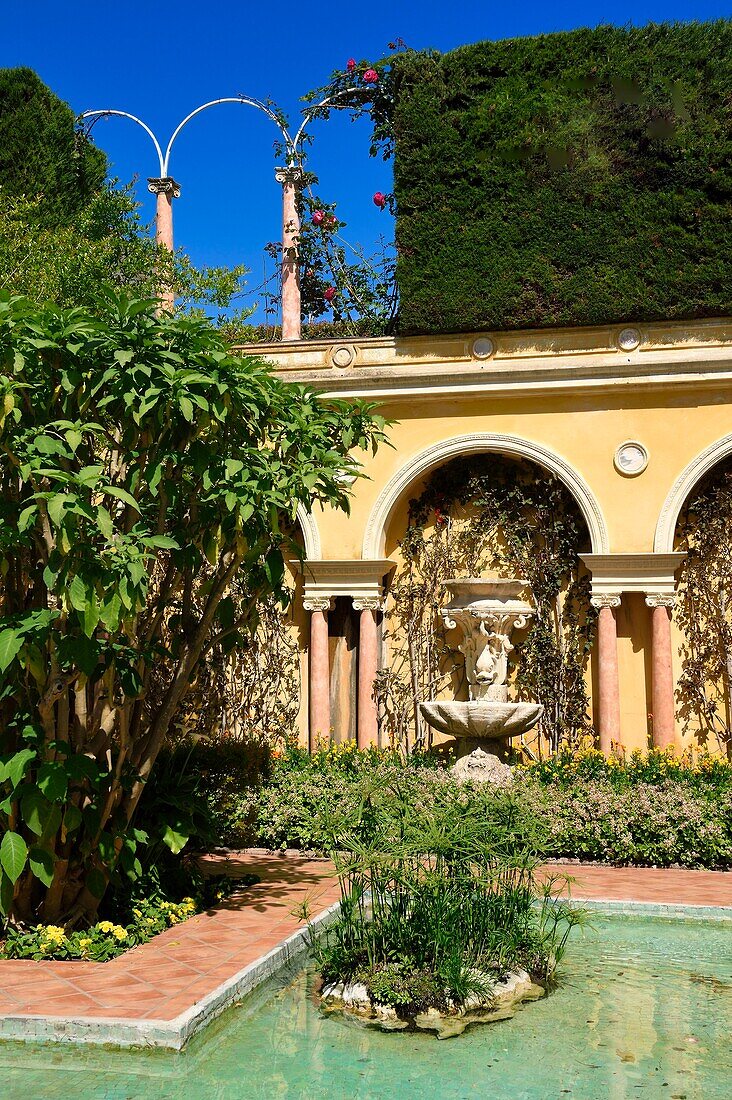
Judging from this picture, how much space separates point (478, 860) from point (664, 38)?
10.4 meters

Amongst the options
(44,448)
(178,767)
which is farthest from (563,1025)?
(178,767)

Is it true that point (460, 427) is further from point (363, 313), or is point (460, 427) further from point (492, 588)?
point (363, 313)

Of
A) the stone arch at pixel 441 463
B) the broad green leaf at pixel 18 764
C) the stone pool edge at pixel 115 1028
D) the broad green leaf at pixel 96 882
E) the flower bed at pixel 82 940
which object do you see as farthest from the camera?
Answer: the stone arch at pixel 441 463

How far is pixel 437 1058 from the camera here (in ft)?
14.8

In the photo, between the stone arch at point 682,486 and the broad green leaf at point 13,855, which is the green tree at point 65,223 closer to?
the stone arch at point 682,486

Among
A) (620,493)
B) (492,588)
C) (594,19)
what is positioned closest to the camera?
(492,588)

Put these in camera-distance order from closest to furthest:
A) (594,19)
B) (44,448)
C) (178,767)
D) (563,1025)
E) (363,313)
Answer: (563,1025)
(44,448)
(178,767)
(594,19)
(363,313)

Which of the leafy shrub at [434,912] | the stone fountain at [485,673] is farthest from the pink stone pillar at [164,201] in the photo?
the leafy shrub at [434,912]

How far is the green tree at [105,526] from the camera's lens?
5297 mm

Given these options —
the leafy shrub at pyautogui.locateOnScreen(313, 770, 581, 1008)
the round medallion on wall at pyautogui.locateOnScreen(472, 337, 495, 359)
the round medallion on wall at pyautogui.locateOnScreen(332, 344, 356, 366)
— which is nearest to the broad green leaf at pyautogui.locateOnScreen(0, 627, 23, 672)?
the leafy shrub at pyautogui.locateOnScreen(313, 770, 581, 1008)

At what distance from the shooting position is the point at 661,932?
6.64 m

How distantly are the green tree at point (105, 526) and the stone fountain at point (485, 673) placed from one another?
4320 mm

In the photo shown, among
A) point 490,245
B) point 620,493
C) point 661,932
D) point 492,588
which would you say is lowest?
point 661,932

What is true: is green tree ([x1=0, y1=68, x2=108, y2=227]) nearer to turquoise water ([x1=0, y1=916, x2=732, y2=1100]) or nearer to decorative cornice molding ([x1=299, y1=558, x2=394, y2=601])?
decorative cornice molding ([x1=299, y1=558, x2=394, y2=601])
